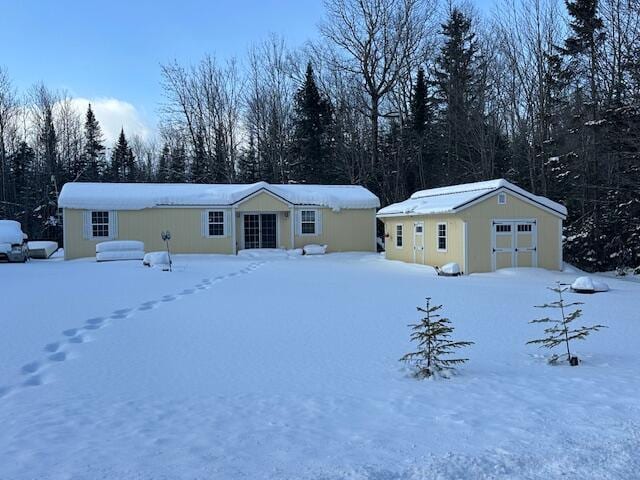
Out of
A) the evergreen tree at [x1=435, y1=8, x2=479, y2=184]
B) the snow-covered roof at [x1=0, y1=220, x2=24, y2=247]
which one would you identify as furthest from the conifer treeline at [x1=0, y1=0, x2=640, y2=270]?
the snow-covered roof at [x1=0, y1=220, x2=24, y2=247]

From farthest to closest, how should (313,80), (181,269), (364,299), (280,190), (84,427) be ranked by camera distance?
(313,80), (280,190), (181,269), (364,299), (84,427)

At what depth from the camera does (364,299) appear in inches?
414

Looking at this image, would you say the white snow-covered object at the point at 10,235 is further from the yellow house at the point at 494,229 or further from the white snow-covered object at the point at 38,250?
the yellow house at the point at 494,229

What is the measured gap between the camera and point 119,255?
1892 centimetres

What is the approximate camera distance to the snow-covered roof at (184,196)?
21922mm

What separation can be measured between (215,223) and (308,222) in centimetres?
429

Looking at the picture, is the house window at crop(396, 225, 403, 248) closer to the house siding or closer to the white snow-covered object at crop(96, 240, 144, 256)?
the house siding

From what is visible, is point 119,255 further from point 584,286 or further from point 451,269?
point 584,286

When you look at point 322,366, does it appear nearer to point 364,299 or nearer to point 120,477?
point 120,477

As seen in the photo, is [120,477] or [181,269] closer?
[120,477]

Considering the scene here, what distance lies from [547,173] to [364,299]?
1845 cm

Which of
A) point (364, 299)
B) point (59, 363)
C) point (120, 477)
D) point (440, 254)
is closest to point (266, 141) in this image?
point (440, 254)

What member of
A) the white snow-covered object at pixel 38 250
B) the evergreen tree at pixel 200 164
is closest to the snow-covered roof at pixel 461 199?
the white snow-covered object at pixel 38 250

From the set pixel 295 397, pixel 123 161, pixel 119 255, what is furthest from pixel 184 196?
pixel 123 161
